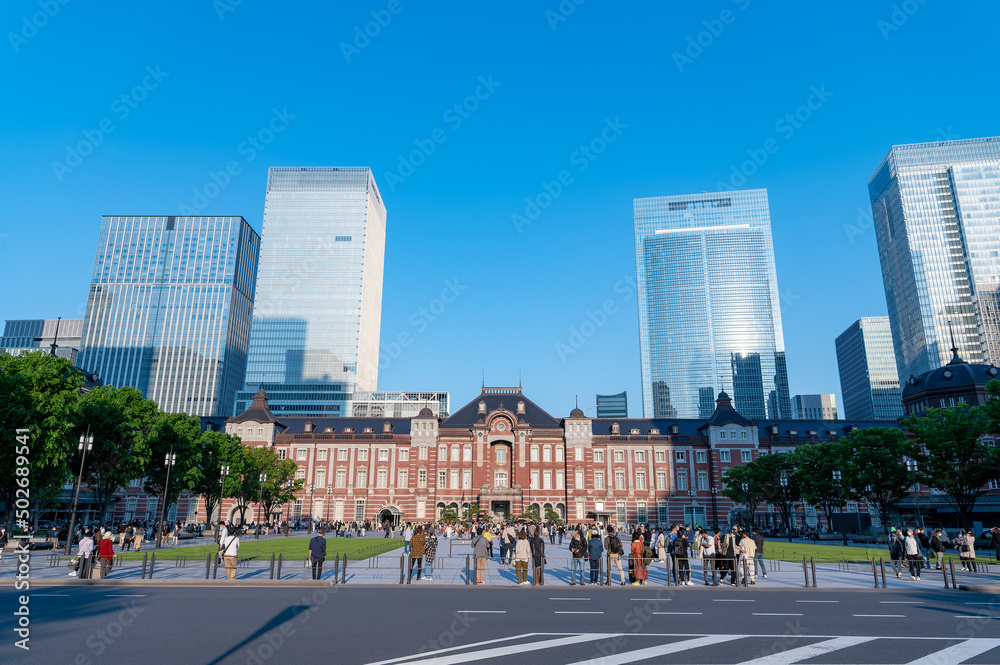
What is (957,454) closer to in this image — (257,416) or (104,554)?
(104,554)

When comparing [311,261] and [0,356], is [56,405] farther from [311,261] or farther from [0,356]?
[311,261]

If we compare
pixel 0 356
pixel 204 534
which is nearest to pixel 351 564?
pixel 0 356

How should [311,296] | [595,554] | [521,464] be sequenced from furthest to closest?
1. [311,296]
2. [521,464]
3. [595,554]

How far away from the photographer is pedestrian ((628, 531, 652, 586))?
74.9ft

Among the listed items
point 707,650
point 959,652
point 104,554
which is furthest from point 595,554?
point 104,554

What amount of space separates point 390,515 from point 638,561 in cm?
6062

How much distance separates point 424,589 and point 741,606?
10450mm

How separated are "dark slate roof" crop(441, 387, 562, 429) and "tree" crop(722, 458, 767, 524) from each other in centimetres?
2252

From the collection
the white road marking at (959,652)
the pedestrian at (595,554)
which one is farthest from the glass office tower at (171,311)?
the white road marking at (959,652)

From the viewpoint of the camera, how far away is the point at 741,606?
18.0 metres

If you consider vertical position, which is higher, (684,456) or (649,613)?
(684,456)

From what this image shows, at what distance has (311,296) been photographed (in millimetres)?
163125

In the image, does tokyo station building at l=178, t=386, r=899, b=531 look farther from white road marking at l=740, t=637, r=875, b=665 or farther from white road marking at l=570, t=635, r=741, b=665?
white road marking at l=740, t=637, r=875, b=665

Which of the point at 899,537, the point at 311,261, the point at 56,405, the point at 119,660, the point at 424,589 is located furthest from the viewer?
the point at 311,261
